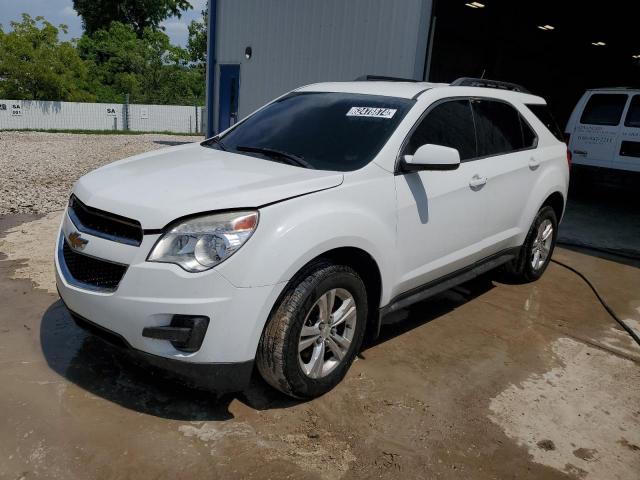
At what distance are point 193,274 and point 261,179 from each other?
2.34ft

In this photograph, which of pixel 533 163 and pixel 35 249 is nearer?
pixel 533 163

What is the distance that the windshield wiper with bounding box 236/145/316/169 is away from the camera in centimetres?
342

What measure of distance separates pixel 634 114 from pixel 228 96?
30.6ft

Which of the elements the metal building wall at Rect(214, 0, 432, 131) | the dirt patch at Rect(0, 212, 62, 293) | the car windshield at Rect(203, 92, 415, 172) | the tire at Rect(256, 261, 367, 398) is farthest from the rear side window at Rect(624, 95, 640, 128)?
the dirt patch at Rect(0, 212, 62, 293)

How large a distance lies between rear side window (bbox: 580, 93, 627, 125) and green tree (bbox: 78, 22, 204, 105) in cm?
2817

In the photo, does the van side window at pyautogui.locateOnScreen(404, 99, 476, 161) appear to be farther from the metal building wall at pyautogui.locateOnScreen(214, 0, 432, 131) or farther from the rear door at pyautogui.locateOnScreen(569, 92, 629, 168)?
the rear door at pyautogui.locateOnScreen(569, 92, 629, 168)

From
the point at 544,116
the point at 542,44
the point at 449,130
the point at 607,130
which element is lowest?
the point at 607,130

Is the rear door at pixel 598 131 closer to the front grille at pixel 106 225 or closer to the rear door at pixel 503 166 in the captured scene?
the rear door at pixel 503 166

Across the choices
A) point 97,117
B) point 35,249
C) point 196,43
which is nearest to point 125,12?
point 196,43

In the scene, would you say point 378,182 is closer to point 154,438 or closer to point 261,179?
point 261,179

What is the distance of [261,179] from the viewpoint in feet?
9.95

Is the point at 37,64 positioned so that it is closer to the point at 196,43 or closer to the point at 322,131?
the point at 196,43

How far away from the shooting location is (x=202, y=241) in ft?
8.72

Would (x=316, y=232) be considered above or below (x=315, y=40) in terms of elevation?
below
